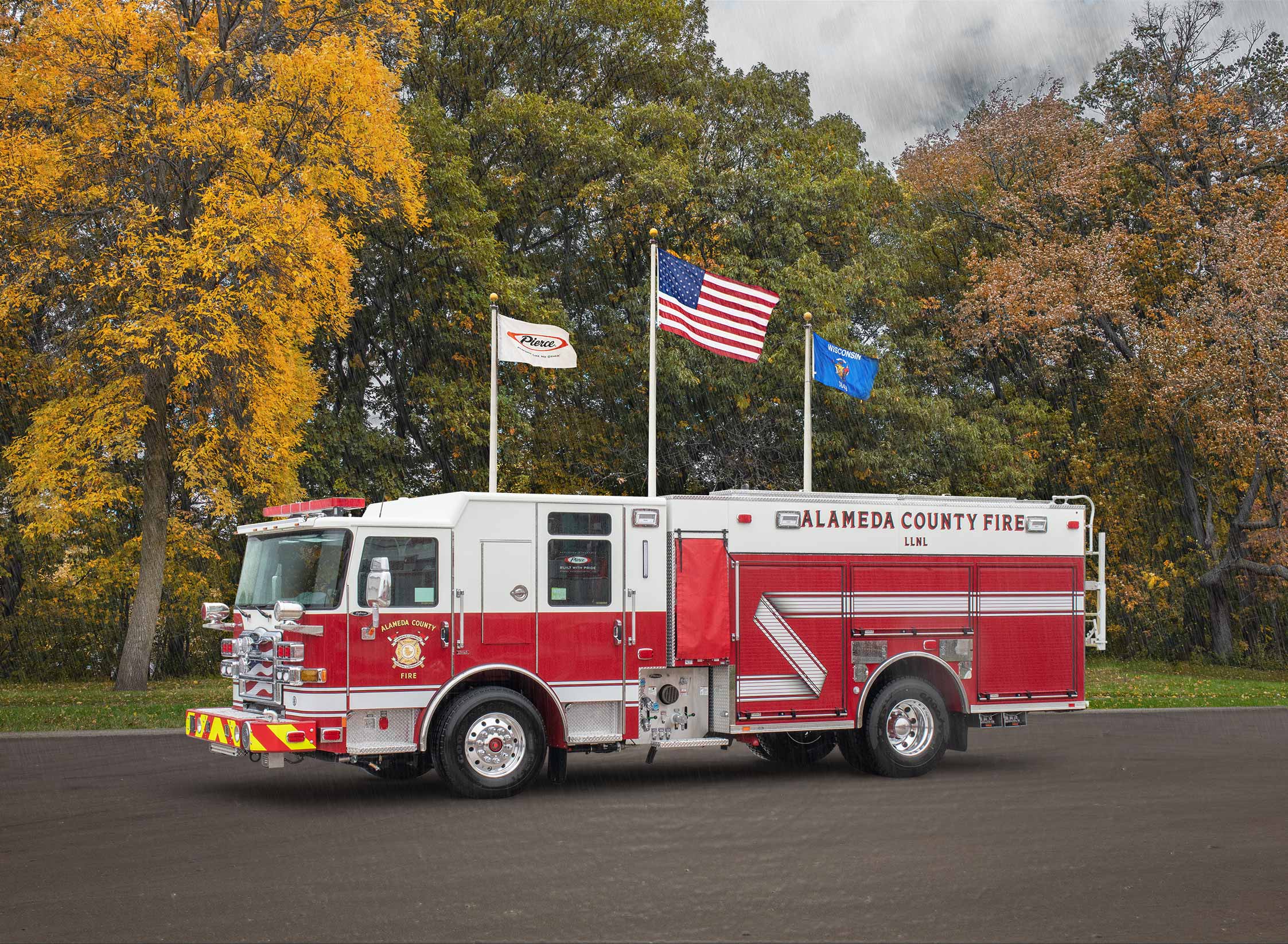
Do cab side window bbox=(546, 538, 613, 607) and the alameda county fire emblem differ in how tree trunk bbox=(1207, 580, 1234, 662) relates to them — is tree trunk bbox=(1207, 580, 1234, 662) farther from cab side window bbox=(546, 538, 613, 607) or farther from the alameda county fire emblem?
the alameda county fire emblem

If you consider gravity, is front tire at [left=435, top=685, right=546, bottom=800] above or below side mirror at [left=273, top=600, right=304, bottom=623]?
below

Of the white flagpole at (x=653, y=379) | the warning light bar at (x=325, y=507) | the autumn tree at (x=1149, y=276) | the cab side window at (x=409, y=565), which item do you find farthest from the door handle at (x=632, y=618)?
the autumn tree at (x=1149, y=276)

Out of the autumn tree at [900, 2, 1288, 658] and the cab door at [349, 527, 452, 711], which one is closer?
the cab door at [349, 527, 452, 711]

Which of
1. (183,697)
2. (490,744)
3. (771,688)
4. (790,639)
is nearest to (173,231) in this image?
(183,697)

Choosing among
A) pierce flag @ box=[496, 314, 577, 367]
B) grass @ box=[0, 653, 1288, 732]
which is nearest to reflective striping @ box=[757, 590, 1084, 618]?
pierce flag @ box=[496, 314, 577, 367]

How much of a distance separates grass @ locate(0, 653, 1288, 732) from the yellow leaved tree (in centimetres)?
184

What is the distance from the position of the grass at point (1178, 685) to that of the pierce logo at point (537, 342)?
1184 centimetres

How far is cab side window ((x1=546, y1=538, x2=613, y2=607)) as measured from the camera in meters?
13.2

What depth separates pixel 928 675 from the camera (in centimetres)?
1495

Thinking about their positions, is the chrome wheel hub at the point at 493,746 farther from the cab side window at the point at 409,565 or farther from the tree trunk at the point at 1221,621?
the tree trunk at the point at 1221,621

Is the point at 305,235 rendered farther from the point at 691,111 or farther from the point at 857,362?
the point at 691,111

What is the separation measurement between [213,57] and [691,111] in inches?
578

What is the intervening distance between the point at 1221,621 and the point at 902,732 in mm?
31432

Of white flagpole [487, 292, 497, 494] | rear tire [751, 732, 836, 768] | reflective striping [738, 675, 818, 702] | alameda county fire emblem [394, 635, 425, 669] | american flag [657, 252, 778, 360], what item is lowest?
rear tire [751, 732, 836, 768]
